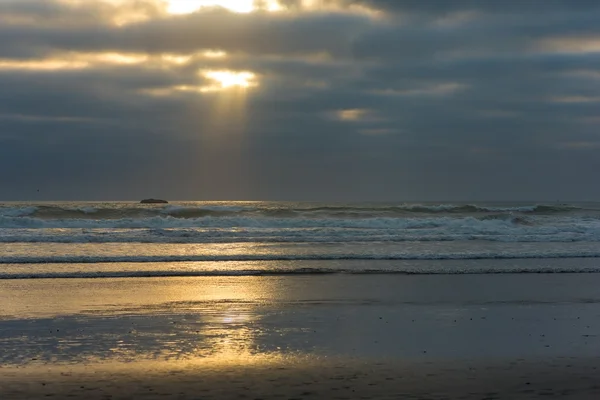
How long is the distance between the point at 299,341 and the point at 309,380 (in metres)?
1.89

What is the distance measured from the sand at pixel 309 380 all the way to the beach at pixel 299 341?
0.07ft

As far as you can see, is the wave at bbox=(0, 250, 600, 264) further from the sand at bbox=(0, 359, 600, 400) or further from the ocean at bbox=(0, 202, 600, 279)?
the sand at bbox=(0, 359, 600, 400)

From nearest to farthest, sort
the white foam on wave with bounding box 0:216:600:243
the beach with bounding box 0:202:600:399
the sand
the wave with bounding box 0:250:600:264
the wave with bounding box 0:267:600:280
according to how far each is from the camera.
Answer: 1. the sand
2. the beach with bounding box 0:202:600:399
3. the wave with bounding box 0:267:600:280
4. the wave with bounding box 0:250:600:264
5. the white foam on wave with bounding box 0:216:600:243

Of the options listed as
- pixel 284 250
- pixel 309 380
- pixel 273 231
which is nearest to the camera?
pixel 309 380

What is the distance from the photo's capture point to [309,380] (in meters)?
6.93

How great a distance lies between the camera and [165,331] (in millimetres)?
9398

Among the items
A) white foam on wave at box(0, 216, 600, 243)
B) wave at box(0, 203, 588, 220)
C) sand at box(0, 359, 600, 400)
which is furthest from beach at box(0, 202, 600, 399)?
wave at box(0, 203, 588, 220)

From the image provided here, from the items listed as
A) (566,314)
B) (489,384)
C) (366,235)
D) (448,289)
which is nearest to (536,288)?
(448,289)

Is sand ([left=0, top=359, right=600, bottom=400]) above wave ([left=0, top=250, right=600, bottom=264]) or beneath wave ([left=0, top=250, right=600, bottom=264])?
beneath

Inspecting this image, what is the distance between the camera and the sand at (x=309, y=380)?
6453 mm

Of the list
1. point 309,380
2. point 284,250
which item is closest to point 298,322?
point 309,380

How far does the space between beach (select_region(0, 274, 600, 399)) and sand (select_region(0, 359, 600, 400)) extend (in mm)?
22

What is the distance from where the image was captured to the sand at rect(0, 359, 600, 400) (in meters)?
6.45

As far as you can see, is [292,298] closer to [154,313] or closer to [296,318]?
[296,318]
